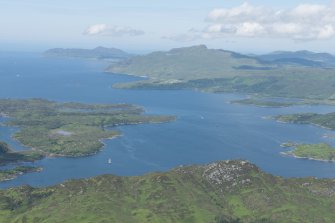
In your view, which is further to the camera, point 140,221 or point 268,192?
point 268,192

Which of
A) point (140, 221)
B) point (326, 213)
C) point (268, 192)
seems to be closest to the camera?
point (140, 221)

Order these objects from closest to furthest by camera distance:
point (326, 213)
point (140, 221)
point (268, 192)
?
point (140, 221) < point (326, 213) < point (268, 192)

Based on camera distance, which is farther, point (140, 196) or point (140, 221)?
point (140, 196)

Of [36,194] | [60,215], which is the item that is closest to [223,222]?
[60,215]

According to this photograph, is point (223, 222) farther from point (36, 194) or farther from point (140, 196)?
point (36, 194)

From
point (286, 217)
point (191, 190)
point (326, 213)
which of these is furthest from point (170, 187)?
point (326, 213)

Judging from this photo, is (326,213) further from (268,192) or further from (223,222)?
(223,222)

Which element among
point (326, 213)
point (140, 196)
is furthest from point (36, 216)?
point (326, 213)
